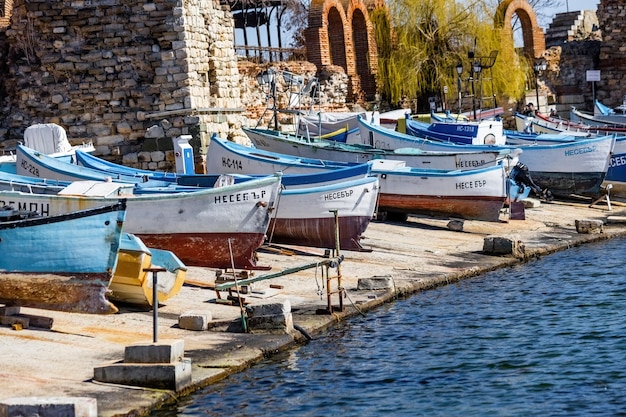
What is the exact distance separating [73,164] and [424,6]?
21383 mm

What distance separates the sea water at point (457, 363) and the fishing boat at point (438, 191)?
6.50m

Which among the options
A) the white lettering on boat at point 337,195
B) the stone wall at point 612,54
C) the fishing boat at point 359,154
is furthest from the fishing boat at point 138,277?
the stone wall at point 612,54

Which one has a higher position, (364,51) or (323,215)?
(364,51)

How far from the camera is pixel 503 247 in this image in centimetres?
2195

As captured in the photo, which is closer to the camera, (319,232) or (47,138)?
(319,232)

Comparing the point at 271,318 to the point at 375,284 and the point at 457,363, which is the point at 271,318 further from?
the point at 375,284

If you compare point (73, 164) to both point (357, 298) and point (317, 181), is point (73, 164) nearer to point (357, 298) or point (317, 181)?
point (317, 181)

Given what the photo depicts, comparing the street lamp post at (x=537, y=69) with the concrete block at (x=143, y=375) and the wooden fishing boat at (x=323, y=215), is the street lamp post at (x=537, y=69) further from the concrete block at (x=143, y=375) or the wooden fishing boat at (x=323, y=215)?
the concrete block at (x=143, y=375)

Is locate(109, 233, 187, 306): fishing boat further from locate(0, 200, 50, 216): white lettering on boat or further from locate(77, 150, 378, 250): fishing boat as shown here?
locate(77, 150, 378, 250): fishing boat

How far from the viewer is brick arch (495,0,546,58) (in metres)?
44.5

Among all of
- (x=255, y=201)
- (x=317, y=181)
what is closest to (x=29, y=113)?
(x=317, y=181)

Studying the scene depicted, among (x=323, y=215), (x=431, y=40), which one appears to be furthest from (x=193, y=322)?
(x=431, y=40)

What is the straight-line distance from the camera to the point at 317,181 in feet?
74.0

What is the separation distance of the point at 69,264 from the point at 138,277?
86 cm
